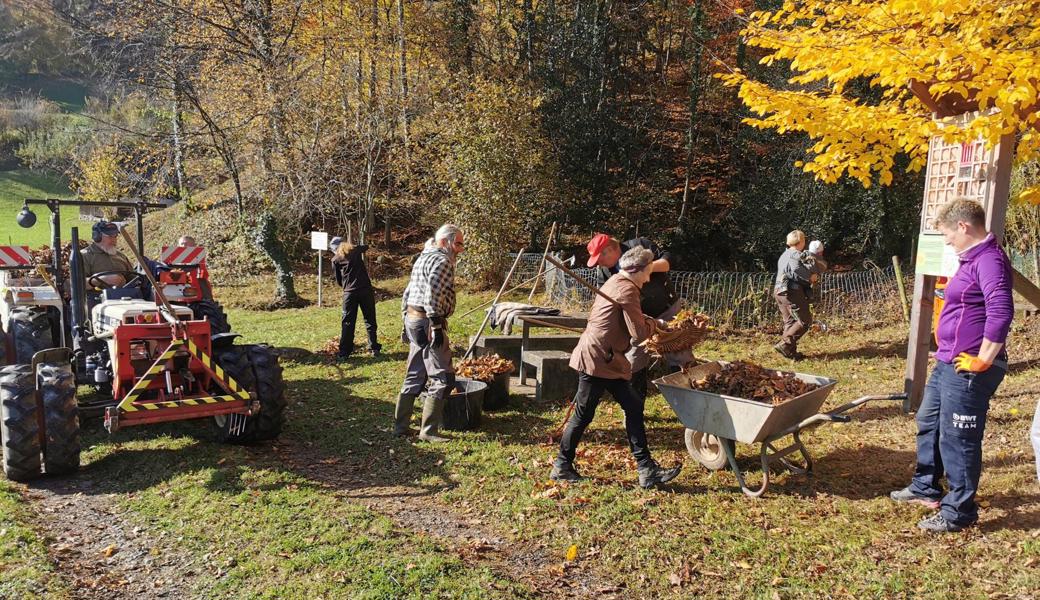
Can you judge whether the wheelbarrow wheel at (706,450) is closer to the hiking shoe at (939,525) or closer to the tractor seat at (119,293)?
the hiking shoe at (939,525)

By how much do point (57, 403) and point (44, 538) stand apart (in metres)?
1.18

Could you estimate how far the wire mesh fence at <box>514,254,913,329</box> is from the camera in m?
12.3

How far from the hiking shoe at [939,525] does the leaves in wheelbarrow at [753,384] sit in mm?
1151

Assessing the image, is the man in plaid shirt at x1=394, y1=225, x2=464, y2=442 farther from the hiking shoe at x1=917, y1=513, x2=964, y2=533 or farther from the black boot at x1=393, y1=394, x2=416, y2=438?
the hiking shoe at x1=917, y1=513, x2=964, y2=533

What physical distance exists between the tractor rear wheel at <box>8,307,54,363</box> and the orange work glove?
26.3ft

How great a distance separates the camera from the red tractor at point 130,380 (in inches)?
207

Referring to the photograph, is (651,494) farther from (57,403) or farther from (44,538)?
(57,403)

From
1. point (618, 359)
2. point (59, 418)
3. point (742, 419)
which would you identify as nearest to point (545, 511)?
point (618, 359)

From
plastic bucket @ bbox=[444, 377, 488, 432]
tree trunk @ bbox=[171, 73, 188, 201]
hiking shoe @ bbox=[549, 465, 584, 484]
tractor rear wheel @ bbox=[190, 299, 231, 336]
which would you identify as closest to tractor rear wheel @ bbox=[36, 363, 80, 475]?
tractor rear wheel @ bbox=[190, 299, 231, 336]

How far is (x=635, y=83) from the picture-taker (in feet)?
67.6

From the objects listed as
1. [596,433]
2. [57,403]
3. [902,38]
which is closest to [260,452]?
[57,403]

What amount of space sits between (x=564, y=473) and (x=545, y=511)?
529 millimetres

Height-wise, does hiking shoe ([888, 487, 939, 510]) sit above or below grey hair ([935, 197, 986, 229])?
below

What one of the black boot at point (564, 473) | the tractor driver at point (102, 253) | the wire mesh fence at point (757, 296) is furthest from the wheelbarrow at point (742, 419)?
the wire mesh fence at point (757, 296)
